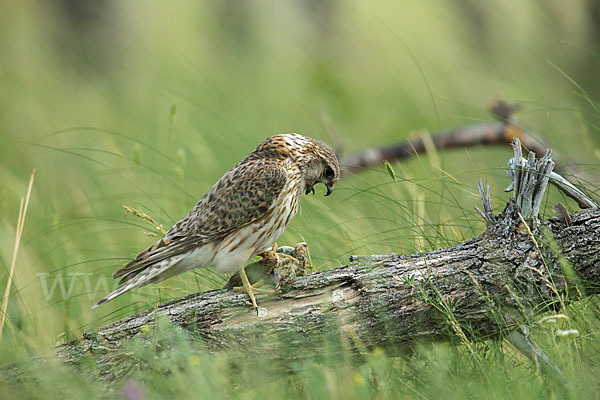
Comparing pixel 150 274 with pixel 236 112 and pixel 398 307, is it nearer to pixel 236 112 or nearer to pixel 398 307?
pixel 398 307

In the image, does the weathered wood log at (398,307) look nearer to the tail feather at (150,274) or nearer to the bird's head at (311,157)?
the tail feather at (150,274)

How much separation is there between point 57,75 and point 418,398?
32.9 ft

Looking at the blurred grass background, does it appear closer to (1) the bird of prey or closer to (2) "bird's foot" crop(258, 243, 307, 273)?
(1) the bird of prey

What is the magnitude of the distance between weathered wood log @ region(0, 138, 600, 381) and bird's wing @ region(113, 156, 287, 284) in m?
0.57

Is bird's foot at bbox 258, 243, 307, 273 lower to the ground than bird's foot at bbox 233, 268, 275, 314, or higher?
higher

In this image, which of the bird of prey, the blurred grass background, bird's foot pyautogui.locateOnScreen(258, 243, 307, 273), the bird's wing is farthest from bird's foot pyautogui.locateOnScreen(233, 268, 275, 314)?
the blurred grass background

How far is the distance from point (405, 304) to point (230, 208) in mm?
1236

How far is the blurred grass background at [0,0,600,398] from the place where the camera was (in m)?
4.79

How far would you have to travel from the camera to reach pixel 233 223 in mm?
4051

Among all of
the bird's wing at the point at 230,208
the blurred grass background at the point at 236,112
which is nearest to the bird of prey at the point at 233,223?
the bird's wing at the point at 230,208

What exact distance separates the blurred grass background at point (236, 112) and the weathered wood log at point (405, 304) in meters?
0.31

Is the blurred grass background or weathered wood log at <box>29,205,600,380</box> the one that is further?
the blurred grass background

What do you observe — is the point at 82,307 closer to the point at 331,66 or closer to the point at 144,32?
the point at 331,66

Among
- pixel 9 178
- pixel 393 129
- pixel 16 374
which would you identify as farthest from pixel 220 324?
pixel 393 129
